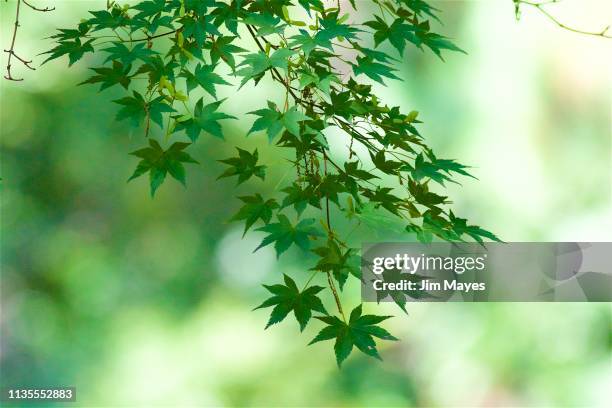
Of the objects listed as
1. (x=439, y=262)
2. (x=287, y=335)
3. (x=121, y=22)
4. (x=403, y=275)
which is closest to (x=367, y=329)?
(x=403, y=275)

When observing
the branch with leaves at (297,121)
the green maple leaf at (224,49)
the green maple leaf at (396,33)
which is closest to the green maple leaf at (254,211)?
the branch with leaves at (297,121)

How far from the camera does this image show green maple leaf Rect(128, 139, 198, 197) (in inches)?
43.8

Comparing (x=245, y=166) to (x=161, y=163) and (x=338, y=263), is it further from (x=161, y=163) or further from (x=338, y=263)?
(x=338, y=263)

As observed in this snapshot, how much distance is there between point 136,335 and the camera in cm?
338

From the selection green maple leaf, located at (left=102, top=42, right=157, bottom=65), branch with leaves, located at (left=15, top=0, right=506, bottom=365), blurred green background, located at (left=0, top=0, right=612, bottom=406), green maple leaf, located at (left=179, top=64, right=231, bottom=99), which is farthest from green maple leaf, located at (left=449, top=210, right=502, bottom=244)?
blurred green background, located at (left=0, top=0, right=612, bottom=406)

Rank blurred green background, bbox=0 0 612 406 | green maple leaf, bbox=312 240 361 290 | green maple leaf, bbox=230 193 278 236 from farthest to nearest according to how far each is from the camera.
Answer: blurred green background, bbox=0 0 612 406
green maple leaf, bbox=230 193 278 236
green maple leaf, bbox=312 240 361 290

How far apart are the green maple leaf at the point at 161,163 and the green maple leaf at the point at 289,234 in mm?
149

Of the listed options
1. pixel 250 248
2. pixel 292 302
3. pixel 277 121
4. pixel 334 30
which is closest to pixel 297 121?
pixel 277 121

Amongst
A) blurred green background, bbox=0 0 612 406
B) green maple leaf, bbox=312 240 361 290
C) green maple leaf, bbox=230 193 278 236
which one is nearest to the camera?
green maple leaf, bbox=312 240 361 290

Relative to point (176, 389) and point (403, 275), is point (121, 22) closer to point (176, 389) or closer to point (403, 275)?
point (403, 275)

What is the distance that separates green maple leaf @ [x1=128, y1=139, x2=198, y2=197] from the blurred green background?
84.5 inches

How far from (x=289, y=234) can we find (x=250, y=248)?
219 cm

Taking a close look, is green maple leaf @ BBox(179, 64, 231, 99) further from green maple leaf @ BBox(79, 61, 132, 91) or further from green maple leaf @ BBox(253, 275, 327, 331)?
green maple leaf @ BBox(253, 275, 327, 331)

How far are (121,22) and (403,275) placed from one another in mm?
575
